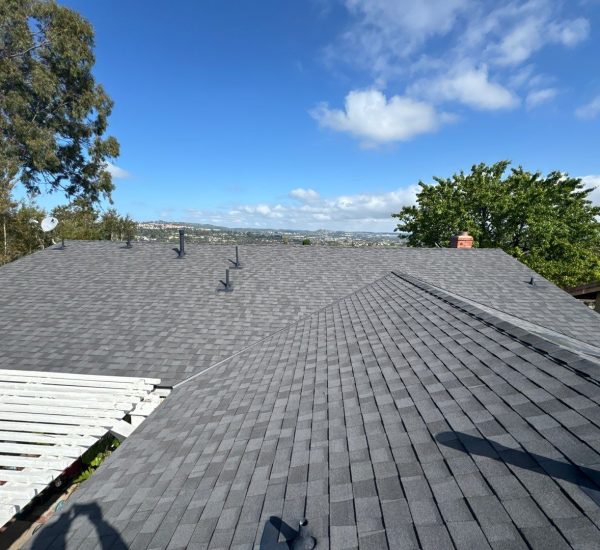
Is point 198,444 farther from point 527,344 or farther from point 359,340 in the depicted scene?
point 527,344

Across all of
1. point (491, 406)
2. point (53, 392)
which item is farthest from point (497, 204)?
point (53, 392)

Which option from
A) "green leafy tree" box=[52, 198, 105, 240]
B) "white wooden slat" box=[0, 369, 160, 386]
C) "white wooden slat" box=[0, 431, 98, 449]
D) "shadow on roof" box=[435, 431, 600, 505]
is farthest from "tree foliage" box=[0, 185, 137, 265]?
"shadow on roof" box=[435, 431, 600, 505]

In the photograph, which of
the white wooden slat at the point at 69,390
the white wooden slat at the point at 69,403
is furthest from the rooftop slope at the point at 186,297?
the white wooden slat at the point at 69,403

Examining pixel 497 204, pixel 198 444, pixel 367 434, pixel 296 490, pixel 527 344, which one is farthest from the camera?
pixel 497 204

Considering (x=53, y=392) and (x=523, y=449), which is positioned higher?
(x=523, y=449)

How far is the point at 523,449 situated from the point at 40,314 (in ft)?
47.0

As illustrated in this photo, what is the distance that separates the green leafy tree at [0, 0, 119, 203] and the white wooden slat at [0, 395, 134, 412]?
27765 mm

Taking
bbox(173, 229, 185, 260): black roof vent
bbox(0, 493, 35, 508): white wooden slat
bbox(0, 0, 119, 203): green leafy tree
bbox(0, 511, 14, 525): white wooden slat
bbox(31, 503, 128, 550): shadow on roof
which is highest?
bbox(0, 0, 119, 203): green leafy tree

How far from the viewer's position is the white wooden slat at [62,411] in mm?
6652

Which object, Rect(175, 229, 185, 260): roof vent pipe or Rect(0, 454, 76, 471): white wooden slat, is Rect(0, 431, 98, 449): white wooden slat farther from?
Rect(175, 229, 185, 260): roof vent pipe

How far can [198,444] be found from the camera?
481 centimetres

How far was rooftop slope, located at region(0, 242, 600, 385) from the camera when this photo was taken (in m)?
9.84

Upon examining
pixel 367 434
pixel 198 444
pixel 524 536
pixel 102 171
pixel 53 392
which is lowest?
pixel 53 392

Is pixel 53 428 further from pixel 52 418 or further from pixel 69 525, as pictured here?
pixel 69 525
